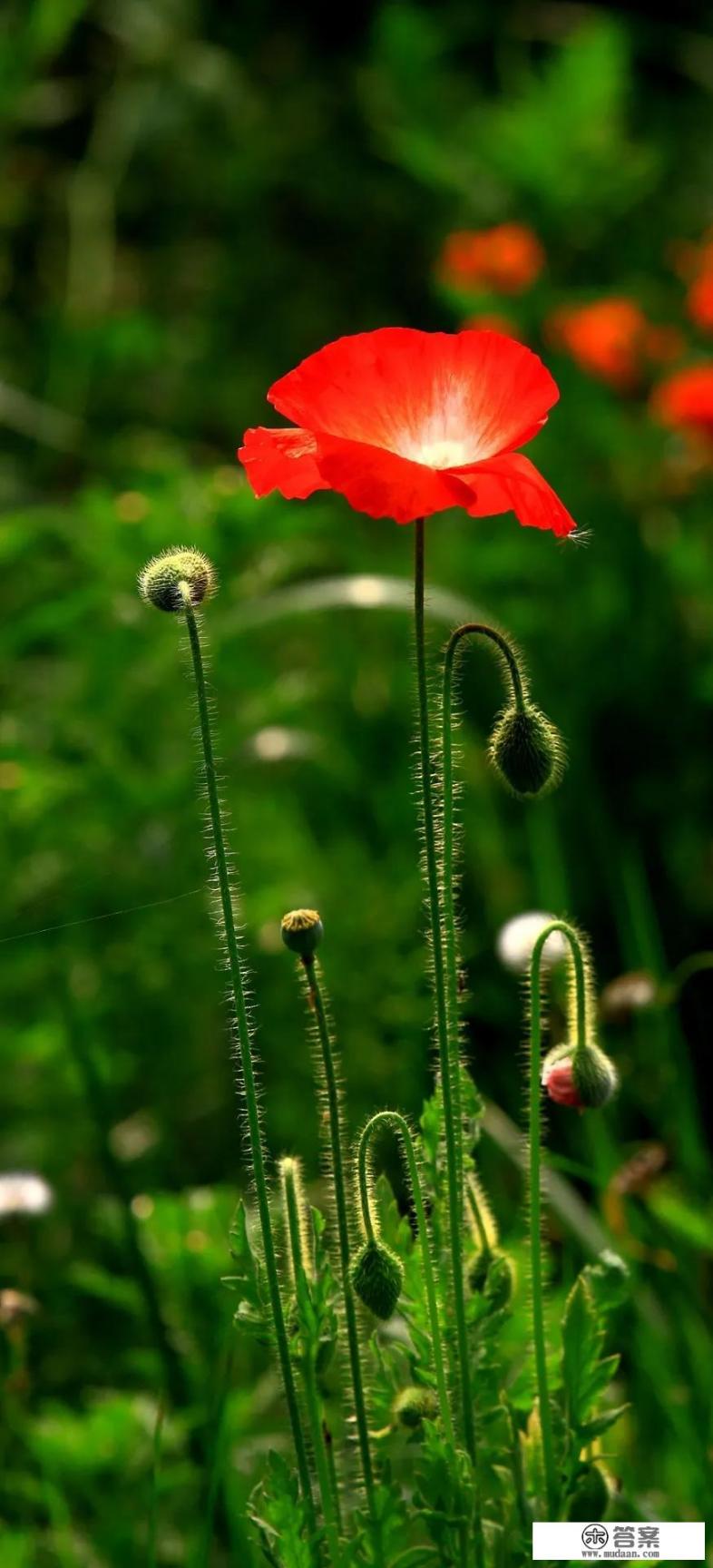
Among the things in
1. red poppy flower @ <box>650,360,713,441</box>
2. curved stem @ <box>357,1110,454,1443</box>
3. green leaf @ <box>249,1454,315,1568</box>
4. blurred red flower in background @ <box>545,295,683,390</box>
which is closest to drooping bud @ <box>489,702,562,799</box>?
curved stem @ <box>357,1110,454,1443</box>

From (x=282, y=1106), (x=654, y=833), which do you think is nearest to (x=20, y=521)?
(x=282, y=1106)

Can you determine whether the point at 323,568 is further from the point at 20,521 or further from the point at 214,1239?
the point at 214,1239

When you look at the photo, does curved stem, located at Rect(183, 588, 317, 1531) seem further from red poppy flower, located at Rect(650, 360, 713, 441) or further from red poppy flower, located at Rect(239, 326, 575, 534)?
red poppy flower, located at Rect(650, 360, 713, 441)

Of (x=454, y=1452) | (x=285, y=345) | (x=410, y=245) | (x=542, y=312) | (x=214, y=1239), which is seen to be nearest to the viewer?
(x=454, y=1452)

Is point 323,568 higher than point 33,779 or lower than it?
higher

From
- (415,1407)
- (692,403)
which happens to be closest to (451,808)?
(415,1407)

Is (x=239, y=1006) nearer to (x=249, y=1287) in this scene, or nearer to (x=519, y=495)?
(x=249, y=1287)
